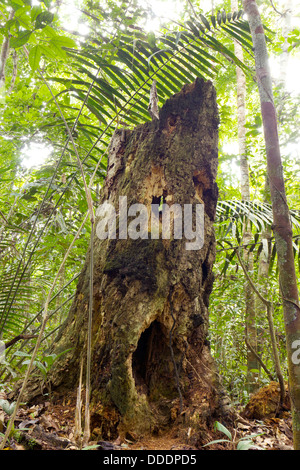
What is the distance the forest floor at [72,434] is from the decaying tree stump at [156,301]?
0.25 feet

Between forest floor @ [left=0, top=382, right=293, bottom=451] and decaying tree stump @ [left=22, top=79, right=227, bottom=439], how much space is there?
0.25 feet

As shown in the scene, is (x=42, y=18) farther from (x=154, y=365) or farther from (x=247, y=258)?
(x=247, y=258)

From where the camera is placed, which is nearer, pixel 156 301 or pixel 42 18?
pixel 42 18

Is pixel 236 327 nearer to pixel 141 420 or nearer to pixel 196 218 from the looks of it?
pixel 196 218

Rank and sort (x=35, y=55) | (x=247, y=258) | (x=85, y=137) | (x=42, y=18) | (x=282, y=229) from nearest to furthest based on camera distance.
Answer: (x=42, y=18), (x=35, y=55), (x=282, y=229), (x=85, y=137), (x=247, y=258)

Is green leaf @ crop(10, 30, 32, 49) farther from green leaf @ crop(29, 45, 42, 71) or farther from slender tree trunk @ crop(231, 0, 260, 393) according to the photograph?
slender tree trunk @ crop(231, 0, 260, 393)

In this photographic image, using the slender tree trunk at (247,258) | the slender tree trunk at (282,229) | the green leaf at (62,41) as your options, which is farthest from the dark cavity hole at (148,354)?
the green leaf at (62,41)

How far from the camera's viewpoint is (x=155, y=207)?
205 centimetres

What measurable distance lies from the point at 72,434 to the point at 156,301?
74 centimetres

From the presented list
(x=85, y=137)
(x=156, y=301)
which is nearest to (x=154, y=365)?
(x=156, y=301)

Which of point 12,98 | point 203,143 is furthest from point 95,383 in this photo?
point 12,98

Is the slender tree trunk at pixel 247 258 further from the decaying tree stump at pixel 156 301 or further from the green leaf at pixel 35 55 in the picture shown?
the green leaf at pixel 35 55

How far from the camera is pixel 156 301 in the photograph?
173 cm

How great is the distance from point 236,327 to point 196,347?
7.27 feet
